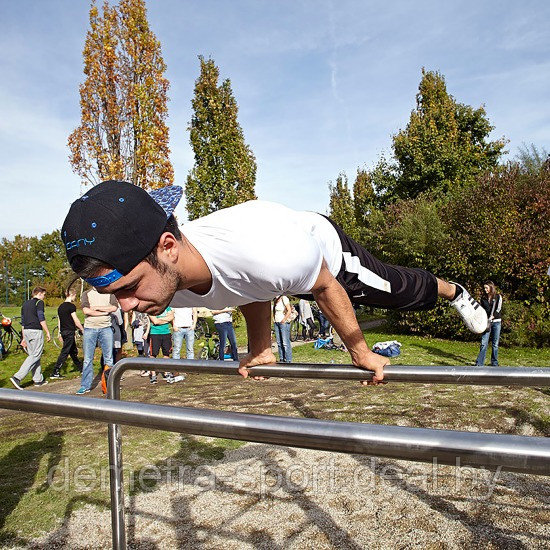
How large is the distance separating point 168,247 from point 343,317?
700 millimetres

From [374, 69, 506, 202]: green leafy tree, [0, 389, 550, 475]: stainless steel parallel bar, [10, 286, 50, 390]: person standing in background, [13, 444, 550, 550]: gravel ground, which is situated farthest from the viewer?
[374, 69, 506, 202]: green leafy tree

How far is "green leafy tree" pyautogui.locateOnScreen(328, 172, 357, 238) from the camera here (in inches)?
1099

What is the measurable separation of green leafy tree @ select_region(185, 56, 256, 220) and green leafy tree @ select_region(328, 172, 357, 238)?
30.2 ft

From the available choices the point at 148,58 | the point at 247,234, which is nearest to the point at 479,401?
the point at 247,234

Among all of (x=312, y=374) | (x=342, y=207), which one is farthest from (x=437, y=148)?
(x=312, y=374)

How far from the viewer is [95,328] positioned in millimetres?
7641

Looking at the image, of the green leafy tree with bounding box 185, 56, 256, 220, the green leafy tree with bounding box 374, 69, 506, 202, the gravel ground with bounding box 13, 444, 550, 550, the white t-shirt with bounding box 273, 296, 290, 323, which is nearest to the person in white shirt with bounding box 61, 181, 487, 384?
the gravel ground with bounding box 13, 444, 550, 550

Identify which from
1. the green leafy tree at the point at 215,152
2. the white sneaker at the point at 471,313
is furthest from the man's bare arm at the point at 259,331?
the green leafy tree at the point at 215,152

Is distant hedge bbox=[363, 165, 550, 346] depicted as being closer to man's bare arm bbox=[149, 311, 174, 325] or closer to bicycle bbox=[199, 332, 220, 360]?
bicycle bbox=[199, 332, 220, 360]

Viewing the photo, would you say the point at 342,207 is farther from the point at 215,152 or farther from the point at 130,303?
the point at 130,303

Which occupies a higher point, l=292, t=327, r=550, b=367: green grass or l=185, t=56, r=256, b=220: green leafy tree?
l=185, t=56, r=256, b=220: green leafy tree

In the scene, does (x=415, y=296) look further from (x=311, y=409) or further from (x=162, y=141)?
(x=162, y=141)

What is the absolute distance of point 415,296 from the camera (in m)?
2.56

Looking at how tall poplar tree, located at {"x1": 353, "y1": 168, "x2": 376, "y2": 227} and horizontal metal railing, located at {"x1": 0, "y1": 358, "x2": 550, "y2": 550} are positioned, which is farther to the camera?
tall poplar tree, located at {"x1": 353, "y1": 168, "x2": 376, "y2": 227}
